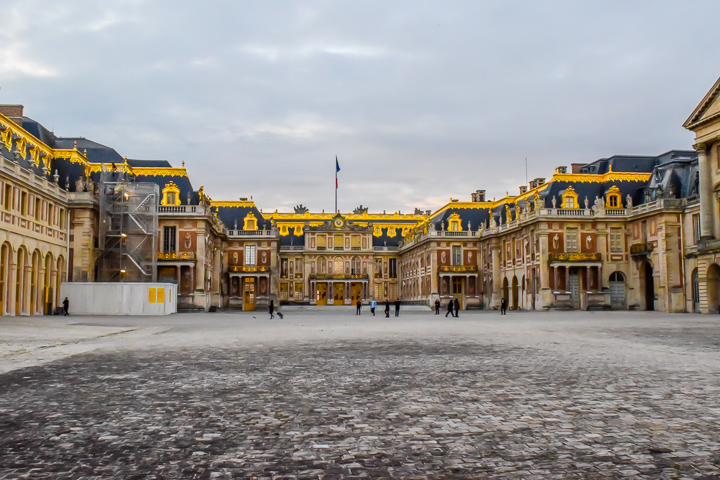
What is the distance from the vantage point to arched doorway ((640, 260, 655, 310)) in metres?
56.0

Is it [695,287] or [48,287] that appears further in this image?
[695,287]

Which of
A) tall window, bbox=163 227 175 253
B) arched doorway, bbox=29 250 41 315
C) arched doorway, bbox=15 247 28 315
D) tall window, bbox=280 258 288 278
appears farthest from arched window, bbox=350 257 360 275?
arched doorway, bbox=15 247 28 315

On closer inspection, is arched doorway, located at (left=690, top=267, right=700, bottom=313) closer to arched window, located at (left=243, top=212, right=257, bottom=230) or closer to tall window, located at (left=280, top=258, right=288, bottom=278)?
arched window, located at (left=243, top=212, right=257, bottom=230)

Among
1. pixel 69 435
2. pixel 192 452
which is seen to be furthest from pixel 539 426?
pixel 69 435

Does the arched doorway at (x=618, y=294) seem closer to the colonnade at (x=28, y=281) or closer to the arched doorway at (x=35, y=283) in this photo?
the colonnade at (x=28, y=281)

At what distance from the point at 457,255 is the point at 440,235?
10.6 feet

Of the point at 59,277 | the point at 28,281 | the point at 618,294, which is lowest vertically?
the point at 618,294

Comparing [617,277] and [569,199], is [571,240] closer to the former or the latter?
[569,199]

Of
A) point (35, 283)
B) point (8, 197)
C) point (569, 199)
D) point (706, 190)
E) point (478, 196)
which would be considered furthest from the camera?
point (478, 196)

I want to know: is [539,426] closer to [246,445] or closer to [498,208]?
[246,445]

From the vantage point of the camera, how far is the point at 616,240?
192 ft

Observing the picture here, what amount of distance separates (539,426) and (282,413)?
3079 mm

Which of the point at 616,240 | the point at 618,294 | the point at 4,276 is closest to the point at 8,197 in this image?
the point at 4,276

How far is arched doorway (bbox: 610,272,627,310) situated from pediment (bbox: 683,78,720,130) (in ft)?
58.0
